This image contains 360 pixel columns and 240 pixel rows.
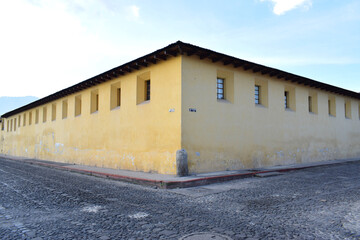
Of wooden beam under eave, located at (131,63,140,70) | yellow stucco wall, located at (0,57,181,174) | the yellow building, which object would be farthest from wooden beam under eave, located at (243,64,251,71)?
wooden beam under eave, located at (131,63,140,70)

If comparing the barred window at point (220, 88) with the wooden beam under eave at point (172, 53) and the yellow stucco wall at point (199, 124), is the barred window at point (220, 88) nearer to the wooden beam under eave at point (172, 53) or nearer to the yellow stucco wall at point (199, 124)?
the yellow stucco wall at point (199, 124)

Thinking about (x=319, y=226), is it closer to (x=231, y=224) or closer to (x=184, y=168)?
(x=231, y=224)

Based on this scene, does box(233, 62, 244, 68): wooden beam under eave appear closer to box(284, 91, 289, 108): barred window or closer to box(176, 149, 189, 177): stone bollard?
box(176, 149, 189, 177): stone bollard

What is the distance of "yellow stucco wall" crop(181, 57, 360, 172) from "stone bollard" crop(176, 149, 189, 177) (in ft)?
1.30

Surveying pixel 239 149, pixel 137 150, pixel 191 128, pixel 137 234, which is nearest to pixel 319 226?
pixel 137 234

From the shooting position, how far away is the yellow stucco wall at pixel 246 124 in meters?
10.3

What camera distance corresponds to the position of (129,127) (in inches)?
491

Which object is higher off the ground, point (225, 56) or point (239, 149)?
point (225, 56)

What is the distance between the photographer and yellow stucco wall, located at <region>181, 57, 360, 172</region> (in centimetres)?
1034

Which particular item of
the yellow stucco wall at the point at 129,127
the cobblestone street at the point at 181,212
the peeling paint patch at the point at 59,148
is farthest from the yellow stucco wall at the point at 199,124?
the cobblestone street at the point at 181,212

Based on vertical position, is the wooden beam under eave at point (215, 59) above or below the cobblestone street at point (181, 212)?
above

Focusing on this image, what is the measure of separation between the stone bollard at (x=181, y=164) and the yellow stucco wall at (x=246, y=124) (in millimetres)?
396

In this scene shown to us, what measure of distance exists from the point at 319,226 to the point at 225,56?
7.75 meters

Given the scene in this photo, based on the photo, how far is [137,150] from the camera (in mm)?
11797
